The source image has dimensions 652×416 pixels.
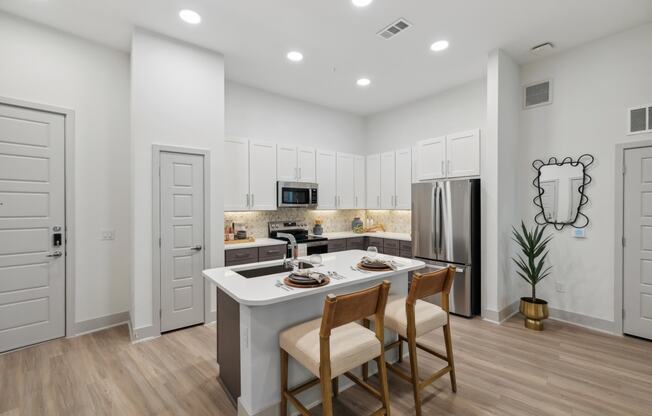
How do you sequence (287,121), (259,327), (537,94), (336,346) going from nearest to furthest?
(336,346), (259,327), (537,94), (287,121)

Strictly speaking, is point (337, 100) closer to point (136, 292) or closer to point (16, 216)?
point (136, 292)

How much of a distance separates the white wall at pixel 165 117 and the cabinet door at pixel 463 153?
332 cm

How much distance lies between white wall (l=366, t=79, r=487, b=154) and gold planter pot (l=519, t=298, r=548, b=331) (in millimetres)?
2595

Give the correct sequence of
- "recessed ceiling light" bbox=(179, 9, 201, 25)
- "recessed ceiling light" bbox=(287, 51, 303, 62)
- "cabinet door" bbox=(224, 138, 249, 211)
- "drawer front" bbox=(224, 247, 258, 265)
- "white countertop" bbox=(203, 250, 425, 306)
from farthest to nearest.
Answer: "cabinet door" bbox=(224, 138, 249, 211), "drawer front" bbox=(224, 247, 258, 265), "recessed ceiling light" bbox=(287, 51, 303, 62), "recessed ceiling light" bbox=(179, 9, 201, 25), "white countertop" bbox=(203, 250, 425, 306)

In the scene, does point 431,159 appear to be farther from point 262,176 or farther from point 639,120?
point 262,176

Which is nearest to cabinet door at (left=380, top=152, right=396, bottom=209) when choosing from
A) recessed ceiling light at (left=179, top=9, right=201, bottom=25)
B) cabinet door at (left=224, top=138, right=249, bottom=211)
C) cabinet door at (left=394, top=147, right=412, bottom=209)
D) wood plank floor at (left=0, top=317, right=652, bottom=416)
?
cabinet door at (left=394, top=147, right=412, bottom=209)

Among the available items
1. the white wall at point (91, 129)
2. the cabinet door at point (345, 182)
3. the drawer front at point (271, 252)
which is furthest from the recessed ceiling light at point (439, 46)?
the white wall at point (91, 129)

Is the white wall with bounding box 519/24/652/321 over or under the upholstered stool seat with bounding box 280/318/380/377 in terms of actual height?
over

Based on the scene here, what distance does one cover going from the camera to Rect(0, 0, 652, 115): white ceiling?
2887 millimetres

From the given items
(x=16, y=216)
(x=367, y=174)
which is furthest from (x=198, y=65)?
(x=367, y=174)

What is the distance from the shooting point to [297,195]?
5.07 m

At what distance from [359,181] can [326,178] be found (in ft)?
2.86

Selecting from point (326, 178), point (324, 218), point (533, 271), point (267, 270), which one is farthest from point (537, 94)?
point (267, 270)

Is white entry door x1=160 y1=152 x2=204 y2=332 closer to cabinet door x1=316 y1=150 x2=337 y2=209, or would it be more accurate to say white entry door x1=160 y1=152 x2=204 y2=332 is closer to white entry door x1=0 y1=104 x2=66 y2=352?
white entry door x1=0 y1=104 x2=66 y2=352
